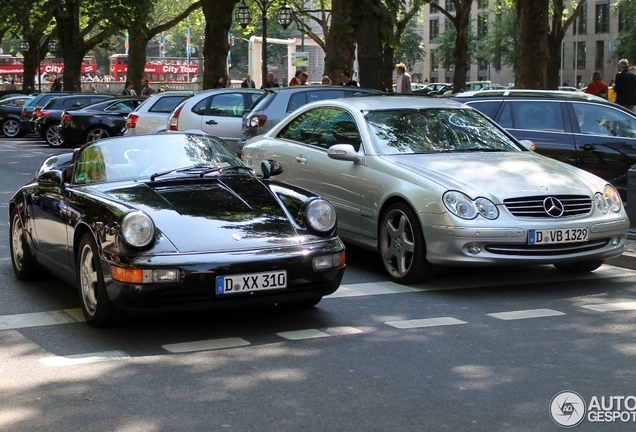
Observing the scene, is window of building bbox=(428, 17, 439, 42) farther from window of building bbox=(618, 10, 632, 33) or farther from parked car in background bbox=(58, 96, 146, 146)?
parked car in background bbox=(58, 96, 146, 146)

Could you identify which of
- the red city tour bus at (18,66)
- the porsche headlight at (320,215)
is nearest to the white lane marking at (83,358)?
the porsche headlight at (320,215)

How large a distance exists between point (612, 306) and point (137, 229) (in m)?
3.54

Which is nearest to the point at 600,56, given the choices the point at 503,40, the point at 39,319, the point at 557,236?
the point at 503,40

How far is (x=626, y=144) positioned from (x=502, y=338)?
7.18m

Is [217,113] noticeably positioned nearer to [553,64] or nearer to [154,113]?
[154,113]

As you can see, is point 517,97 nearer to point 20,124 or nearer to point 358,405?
point 358,405

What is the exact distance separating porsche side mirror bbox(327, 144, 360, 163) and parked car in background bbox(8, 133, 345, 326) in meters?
1.13

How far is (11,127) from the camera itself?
3491cm

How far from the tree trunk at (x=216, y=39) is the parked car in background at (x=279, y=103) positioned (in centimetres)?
1772

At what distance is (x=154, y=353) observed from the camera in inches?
243

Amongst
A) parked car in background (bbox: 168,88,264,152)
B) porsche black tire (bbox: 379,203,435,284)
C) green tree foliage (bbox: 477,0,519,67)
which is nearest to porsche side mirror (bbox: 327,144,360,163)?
porsche black tire (bbox: 379,203,435,284)

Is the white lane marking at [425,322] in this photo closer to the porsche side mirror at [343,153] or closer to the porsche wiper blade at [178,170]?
the porsche wiper blade at [178,170]

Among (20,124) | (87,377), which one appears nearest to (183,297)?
(87,377)

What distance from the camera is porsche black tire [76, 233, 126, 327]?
6645 mm
